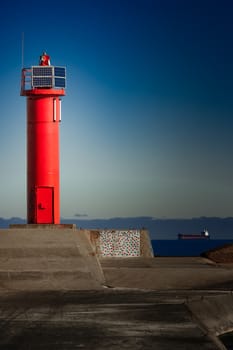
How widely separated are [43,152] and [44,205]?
2612 mm

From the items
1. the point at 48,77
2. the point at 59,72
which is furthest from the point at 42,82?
the point at 59,72

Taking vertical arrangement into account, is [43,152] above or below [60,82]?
below

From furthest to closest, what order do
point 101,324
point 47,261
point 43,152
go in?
point 43,152, point 47,261, point 101,324

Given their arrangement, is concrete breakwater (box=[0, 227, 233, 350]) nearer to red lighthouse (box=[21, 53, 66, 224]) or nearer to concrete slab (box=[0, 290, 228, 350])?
concrete slab (box=[0, 290, 228, 350])

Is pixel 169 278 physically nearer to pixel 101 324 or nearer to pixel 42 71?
pixel 101 324

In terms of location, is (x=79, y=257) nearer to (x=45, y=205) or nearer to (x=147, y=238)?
(x=45, y=205)

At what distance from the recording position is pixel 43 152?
35438 mm

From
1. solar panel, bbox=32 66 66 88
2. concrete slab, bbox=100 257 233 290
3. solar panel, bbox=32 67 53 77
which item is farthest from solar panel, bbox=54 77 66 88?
concrete slab, bbox=100 257 233 290

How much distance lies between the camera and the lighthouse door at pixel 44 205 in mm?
35531

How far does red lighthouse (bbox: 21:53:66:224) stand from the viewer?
35469mm

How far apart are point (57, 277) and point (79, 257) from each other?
7.43ft

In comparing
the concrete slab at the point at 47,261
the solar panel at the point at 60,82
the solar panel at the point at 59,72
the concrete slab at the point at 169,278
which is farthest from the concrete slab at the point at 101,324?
the solar panel at the point at 59,72

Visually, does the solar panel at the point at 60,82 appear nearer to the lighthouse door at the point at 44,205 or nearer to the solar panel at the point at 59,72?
→ the solar panel at the point at 59,72

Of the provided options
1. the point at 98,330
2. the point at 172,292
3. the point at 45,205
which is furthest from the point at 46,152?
the point at 98,330
